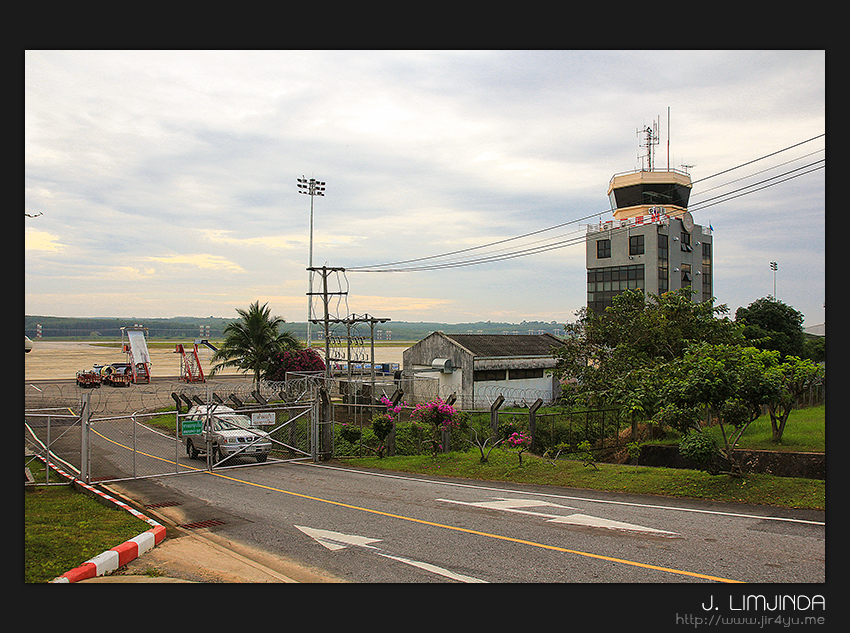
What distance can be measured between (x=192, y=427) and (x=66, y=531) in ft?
30.5

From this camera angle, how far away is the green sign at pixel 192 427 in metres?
18.5

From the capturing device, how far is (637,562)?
8.45 m

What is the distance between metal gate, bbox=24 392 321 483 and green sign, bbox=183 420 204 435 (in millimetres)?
61

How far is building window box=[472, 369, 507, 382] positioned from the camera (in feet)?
125

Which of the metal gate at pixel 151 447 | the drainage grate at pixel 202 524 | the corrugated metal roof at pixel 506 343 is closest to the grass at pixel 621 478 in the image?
the metal gate at pixel 151 447

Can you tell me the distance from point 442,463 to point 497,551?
10799mm

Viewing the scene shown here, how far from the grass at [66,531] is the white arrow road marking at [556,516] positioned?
675 centimetres

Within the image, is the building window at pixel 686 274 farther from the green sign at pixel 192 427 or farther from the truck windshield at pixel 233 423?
the green sign at pixel 192 427

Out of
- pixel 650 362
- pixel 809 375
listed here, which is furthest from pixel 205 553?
pixel 650 362

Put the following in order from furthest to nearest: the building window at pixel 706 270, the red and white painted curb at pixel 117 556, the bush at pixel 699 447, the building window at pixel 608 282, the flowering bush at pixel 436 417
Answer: the building window at pixel 706 270 → the building window at pixel 608 282 → the flowering bush at pixel 436 417 → the bush at pixel 699 447 → the red and white painted curb at pixel 117 556

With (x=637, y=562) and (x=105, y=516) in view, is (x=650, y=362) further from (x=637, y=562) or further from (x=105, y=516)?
(x=105, y=516)

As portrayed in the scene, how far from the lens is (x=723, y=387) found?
12867mm

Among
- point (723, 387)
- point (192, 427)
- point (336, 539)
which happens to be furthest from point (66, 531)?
point (723, 387)

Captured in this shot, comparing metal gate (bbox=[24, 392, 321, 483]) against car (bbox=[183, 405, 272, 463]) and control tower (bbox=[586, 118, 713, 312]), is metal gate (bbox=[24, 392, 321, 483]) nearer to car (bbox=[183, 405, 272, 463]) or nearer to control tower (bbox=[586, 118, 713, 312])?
car (bbox=[183, 405, 272, 463])
